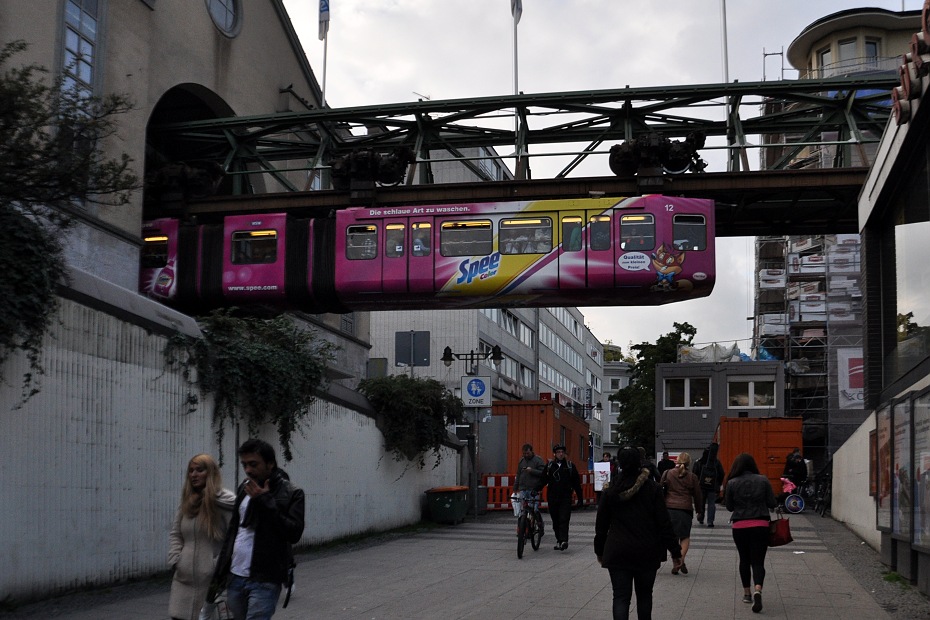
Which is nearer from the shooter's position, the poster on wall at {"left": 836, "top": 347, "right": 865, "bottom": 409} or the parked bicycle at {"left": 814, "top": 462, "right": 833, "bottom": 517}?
the parked bicycle at {"left": 814, "top": 462, "right": 833, "bottom": 517}

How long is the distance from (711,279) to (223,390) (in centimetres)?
1285

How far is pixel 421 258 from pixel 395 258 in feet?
2.27

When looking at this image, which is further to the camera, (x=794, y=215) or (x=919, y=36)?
(x=794, y=215)

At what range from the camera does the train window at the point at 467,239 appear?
2475 centimetres

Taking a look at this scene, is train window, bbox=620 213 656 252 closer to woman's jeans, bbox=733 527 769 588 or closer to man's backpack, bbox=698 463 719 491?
man's backpack, bbox=698 463 719 491

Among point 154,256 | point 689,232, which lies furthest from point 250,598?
point 154,256

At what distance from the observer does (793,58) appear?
62.6m

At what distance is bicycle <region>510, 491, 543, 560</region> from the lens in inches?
652

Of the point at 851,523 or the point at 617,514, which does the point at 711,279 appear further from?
the point at 617,514

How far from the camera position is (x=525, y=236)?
80.8ft

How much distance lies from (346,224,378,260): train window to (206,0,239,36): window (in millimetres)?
8819

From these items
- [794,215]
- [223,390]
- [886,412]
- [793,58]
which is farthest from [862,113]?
[793,58]

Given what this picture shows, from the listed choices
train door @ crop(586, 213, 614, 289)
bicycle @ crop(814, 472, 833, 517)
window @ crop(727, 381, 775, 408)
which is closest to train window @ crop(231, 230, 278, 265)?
train door @ crop(586, 213, 614, 289)

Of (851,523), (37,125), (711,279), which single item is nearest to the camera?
(37,125)
